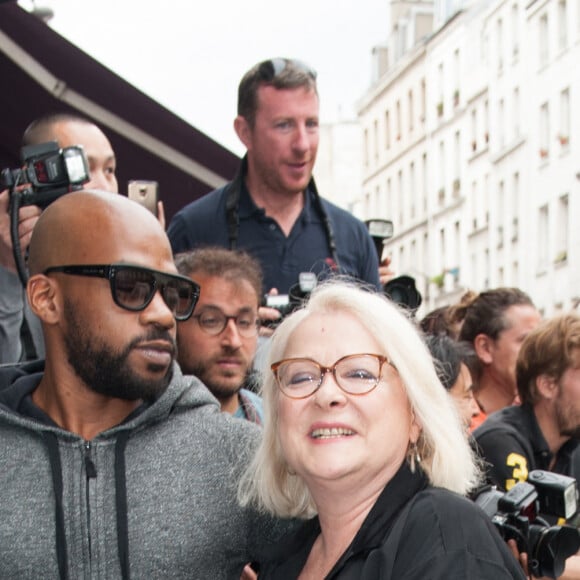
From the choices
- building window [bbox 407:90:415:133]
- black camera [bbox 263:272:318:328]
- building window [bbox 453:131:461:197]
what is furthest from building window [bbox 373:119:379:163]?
black camera [bbox 263:272:318:328]

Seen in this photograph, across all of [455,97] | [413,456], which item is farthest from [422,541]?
[455,97]

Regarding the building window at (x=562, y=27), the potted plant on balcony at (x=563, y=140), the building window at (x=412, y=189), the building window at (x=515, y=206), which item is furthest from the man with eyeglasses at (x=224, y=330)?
the building window at (x=412, y=189)

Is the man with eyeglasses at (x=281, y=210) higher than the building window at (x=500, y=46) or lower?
lower

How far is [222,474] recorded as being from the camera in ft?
10.9

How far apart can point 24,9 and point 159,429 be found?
11.4ft

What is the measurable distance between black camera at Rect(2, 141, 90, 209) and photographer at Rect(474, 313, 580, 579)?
6.48ft

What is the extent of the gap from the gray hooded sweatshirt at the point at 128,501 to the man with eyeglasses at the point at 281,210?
1734 mm

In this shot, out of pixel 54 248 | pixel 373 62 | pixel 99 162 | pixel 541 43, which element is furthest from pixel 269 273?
pixel 373 62

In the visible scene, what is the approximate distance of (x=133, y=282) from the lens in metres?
3.34

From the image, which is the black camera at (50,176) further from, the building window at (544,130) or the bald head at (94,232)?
the building window at (544,130)

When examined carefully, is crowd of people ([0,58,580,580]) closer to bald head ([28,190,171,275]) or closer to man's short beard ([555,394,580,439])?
bald head ([28,190,171,275])

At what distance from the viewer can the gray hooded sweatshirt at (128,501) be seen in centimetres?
316

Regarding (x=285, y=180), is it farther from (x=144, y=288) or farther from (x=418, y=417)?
(x=418, y=417)

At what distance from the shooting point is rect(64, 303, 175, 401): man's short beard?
329 centimetres
